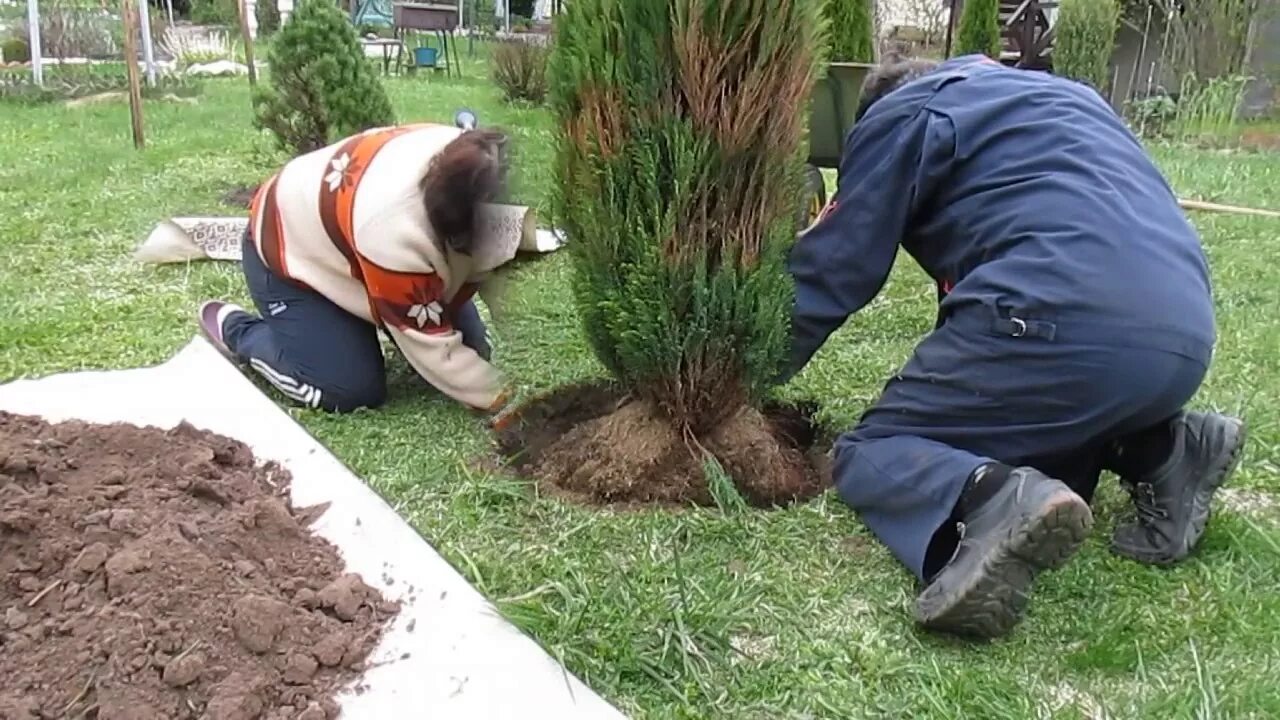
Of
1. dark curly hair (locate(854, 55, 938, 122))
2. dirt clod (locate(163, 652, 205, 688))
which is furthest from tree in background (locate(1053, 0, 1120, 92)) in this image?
dirt clod (locate(163, 652, 205, 688))

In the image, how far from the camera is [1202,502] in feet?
8.40

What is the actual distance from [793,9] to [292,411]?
74.0 inches

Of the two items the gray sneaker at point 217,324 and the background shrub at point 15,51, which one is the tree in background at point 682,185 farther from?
the background shrub at point 15,51

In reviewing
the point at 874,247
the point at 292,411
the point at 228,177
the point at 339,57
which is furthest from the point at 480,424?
the point at 228,177

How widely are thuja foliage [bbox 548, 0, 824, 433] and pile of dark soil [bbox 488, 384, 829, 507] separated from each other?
14 cm

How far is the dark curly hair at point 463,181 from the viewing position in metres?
2.98

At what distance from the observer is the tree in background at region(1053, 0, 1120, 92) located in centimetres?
1213

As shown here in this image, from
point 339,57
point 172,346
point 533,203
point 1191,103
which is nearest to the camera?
point 533,203

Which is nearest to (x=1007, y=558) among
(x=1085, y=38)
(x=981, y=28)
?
(x=981, y=28)

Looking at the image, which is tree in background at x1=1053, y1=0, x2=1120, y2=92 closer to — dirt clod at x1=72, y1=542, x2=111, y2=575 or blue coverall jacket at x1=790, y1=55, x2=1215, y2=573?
blue coverall jacket at x1=790, y1=55, x2=1215, y2=573

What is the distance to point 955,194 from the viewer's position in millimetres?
2676

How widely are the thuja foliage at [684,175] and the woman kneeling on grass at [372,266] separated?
1.76 feet

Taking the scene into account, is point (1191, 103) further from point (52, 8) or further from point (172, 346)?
point (52, 8)

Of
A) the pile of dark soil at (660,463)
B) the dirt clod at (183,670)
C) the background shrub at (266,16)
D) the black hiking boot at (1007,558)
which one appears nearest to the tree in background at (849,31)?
the pile of dark soil at (660,463)
